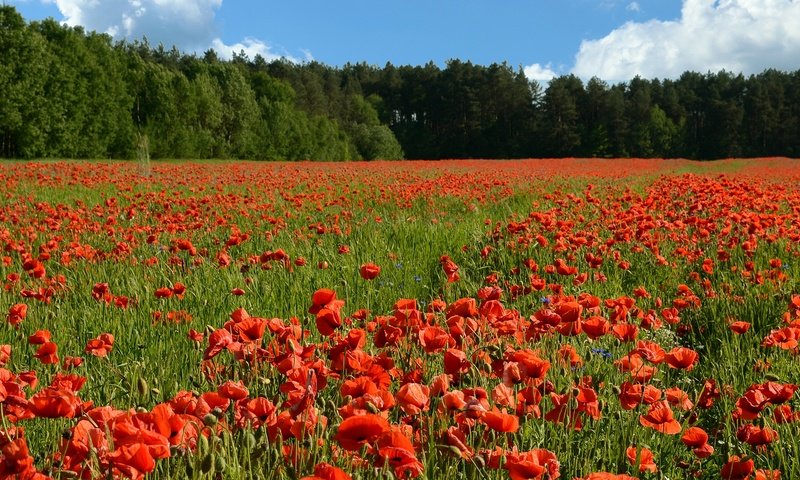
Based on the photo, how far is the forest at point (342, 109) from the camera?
31.9 m

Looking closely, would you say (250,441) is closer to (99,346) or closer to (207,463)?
(207,463)

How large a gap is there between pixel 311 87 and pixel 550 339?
225ft

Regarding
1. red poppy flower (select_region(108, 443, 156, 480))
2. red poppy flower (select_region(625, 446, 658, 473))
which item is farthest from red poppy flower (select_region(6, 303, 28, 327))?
red poppy flower (select_region(625, 446, 658, 473))

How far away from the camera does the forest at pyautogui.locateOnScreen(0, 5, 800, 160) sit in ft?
105

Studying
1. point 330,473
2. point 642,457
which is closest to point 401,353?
point 642,457

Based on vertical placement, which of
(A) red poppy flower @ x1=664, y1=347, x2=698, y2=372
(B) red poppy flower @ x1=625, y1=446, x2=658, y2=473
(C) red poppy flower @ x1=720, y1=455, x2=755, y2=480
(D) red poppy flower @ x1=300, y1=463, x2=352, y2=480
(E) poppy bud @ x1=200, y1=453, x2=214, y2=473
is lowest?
(B) red poppy flower @ x1=625, y1=446, x2=658, y2=473

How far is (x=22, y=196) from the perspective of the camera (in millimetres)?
9602

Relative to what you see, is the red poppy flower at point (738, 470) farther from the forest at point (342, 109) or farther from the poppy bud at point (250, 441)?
the forest at point (342, 109)

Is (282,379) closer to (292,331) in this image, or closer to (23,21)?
(292,331)

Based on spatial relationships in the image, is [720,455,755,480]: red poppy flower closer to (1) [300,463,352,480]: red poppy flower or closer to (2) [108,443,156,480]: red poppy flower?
(1) [300,463,352,480]: red poppy flower

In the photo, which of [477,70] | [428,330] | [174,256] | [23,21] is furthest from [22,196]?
[477,70]

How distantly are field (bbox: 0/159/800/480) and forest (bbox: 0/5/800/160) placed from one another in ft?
94.0

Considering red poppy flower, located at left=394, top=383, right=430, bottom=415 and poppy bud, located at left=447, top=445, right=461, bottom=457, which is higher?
red poppy flower, located at left=394, top=383, right=430, bottom=415

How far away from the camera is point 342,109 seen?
70875 mm
